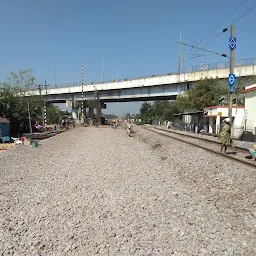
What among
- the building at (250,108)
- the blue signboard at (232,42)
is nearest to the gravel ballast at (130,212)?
the blue signboard at (232,42)

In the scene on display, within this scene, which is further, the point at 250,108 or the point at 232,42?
the point at 250,108

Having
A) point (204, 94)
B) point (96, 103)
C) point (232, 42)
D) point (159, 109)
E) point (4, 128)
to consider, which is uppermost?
point (232, 42)

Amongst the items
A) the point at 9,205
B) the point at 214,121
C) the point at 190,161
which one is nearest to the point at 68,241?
the point at 9,205

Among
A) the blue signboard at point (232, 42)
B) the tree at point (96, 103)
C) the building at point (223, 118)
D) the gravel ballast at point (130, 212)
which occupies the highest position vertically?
the blue signboard at point (232, 42)

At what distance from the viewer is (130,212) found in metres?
6.05

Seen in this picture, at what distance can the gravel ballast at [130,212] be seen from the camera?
4.57 metres

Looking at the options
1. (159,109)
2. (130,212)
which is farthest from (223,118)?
(159,109)

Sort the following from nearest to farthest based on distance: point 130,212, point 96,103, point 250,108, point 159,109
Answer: point 130,212 → point 250,108 → point 96,103 → point 159,109

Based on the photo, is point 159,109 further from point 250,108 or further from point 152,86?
point 250,108

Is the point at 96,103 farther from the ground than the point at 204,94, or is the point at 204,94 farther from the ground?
the point at 204,94

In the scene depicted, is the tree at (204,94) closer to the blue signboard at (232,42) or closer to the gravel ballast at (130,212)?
the blue signboard at (232,42)

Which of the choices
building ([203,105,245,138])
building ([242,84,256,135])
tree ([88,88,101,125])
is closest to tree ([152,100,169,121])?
tree ([88,88,101,125])

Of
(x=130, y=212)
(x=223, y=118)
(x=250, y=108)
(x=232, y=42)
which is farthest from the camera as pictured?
(x=223, y=118)

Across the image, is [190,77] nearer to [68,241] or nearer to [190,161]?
[190,161]
